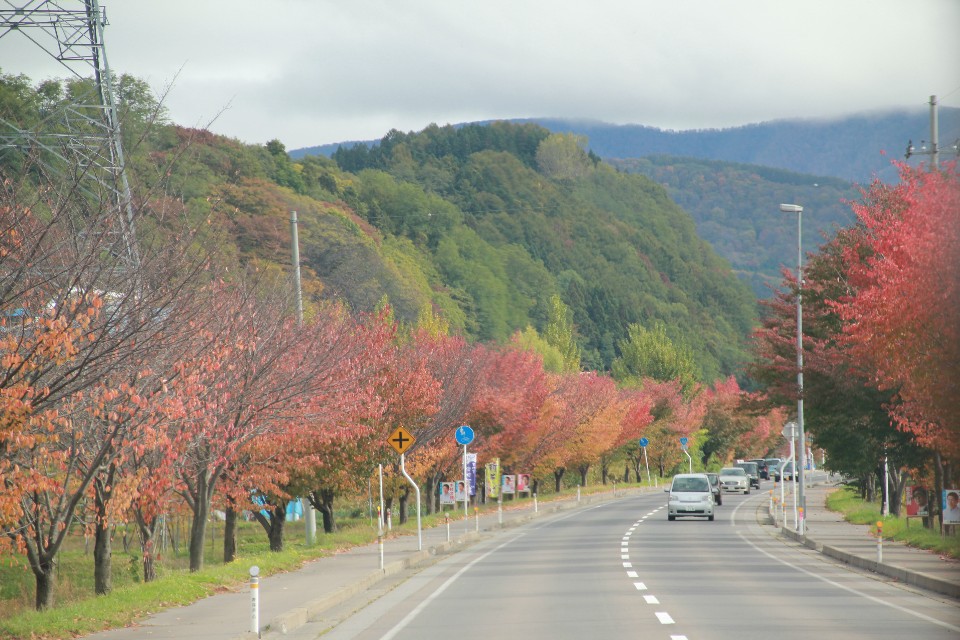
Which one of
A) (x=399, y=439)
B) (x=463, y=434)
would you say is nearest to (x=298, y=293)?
(x=399, y=439)

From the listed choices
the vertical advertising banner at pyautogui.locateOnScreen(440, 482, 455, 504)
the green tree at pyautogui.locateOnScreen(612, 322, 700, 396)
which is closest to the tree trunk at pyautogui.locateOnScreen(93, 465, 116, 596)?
the vertical advertising banner at pyautogui.locateOnScreen(440, 482, 455, 504)

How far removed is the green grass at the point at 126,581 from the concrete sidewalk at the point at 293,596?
12.9 inches

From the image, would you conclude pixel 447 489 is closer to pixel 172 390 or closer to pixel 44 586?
pixel 44 586

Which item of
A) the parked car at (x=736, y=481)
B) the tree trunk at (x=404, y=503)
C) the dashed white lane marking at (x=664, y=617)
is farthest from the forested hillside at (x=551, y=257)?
the dashed white lane marking at (x=664, y=617)

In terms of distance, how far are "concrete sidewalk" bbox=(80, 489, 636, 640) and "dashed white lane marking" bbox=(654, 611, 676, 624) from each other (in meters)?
4.72

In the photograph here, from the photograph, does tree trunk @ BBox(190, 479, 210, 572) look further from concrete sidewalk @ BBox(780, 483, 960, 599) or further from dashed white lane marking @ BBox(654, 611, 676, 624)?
concrete sidewalk @ BBox(780, 483, 960, 599)

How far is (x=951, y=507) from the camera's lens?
26.1 metres

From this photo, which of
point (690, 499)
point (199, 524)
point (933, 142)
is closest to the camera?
point (199, 524)

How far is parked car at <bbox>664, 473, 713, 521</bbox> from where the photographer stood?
46.6 meters

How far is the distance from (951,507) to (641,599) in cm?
1100

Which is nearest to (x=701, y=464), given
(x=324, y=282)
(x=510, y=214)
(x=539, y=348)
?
(x=539, y=348)

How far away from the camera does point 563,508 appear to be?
2373 inches

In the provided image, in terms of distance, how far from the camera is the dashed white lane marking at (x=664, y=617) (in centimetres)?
1525

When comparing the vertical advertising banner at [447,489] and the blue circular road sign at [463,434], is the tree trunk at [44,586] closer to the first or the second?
the blue circular road sign at [463,434]
